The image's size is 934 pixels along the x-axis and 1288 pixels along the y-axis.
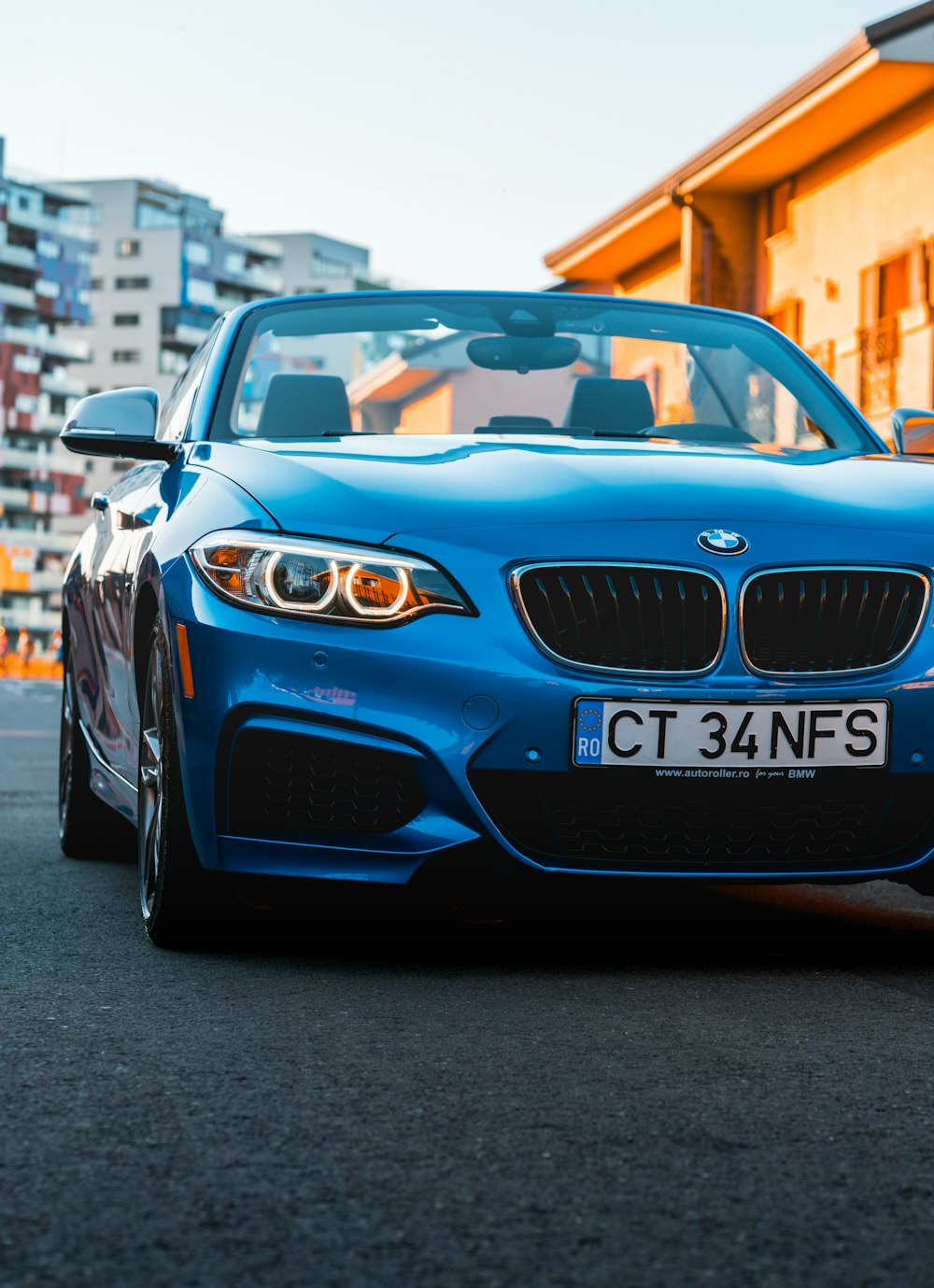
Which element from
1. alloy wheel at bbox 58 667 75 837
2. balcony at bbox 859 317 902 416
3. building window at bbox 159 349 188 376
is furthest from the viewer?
building window at bbox 159 349 188 376

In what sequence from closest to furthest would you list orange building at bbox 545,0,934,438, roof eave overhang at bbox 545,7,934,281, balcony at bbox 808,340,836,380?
roof eave overhang at bbox 545,7,934,281 → orange building at bbox 545,0,934,438 → balcony at bbox 808,340,836,380

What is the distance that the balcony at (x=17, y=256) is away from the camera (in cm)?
11850

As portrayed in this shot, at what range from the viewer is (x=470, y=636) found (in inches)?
167

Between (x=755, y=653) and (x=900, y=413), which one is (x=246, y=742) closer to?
(x=755, y=653)

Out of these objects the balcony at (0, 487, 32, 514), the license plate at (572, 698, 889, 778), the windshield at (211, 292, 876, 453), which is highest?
the balcony at (0, 487, 32, 514)

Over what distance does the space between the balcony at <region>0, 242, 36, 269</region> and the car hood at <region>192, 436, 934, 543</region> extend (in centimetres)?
11763

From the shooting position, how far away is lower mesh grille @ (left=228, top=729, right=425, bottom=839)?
430 cm

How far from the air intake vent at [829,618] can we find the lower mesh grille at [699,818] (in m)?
0.23

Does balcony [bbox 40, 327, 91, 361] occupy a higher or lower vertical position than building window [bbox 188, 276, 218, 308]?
lower

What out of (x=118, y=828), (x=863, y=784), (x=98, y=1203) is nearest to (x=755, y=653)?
(x=863, y=784)

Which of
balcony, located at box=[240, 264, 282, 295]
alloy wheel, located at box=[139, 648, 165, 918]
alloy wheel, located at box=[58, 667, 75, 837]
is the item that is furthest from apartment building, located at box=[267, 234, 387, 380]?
alloy wheel, located at box=[139, 648, 165, 918]

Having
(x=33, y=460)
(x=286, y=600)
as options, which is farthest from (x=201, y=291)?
(x=286, y=600)

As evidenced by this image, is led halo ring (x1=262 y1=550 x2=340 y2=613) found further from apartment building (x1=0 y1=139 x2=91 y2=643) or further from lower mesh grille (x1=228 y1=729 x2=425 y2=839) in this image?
apartment building (x1=0 y1=139 x2=91 y2=643)

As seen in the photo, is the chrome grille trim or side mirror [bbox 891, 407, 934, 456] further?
side mirror [bbox 891, 407, 934, 456]
